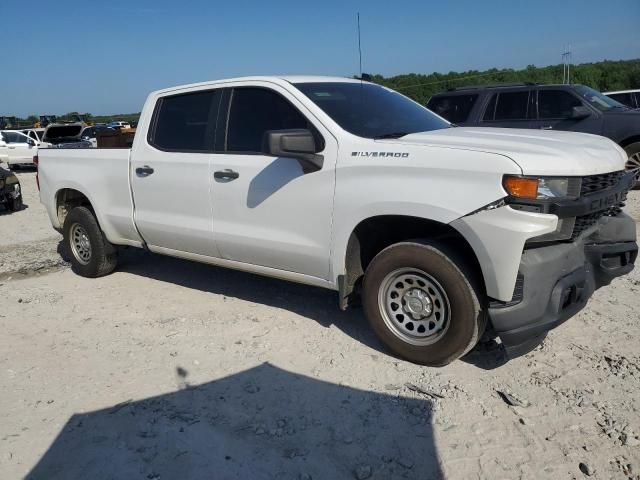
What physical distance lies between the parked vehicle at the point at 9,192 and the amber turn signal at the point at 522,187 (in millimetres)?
10199

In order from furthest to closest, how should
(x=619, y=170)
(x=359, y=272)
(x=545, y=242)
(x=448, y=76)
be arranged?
(x=448, y=76)
(x=359, y=272)
(x=619, y=170)
(x=545, y=242)

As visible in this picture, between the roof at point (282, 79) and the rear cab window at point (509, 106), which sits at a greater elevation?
the roof at point (282, 79)

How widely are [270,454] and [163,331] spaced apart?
1.96 meters

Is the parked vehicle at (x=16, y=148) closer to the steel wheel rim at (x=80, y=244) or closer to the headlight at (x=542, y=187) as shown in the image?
the steel wheel rim at (x=80, y=244)

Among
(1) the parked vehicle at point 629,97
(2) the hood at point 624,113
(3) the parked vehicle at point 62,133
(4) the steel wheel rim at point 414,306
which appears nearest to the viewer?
(4) the steel wheel rim at point 414,306

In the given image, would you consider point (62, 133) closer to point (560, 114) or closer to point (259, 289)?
point (560, 114)

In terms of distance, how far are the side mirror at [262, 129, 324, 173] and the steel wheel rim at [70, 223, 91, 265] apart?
3.18 meters

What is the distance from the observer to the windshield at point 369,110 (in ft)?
12.8

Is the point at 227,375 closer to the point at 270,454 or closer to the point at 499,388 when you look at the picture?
the point at 270,454

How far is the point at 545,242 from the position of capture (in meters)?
3.19

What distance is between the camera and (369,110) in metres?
4.19

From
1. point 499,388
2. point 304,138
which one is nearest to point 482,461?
point 499,388

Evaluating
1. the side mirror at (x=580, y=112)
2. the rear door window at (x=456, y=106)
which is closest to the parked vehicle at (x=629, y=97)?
the side mirror at (x=580, y=112)

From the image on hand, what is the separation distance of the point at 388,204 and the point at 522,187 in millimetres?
820
